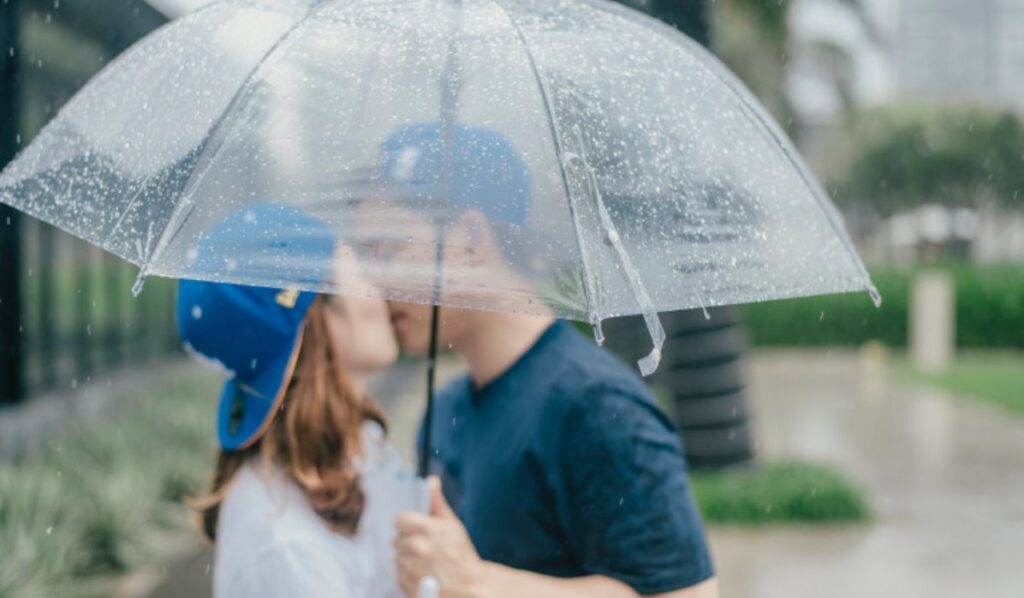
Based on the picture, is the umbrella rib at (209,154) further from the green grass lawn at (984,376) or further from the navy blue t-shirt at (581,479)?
the green grass lawn at (984,376)

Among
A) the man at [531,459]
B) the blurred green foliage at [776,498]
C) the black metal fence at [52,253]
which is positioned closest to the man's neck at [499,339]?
the man at [531,459]

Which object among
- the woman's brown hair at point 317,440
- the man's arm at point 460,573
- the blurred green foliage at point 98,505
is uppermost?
the woman's brown hair at point 317,440

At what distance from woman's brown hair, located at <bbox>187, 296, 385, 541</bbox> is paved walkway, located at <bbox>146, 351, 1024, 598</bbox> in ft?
15.4

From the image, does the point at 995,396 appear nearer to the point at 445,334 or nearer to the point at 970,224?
the point at 445,334

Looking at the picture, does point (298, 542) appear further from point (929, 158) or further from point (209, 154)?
point (929, 158)

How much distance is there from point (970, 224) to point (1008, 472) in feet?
183

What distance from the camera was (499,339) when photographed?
2506 millimetres

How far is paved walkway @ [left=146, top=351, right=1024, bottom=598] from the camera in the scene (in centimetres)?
754

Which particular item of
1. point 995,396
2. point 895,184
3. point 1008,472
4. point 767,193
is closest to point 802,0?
point 1008,472

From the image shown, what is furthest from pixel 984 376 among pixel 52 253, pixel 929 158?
pixel 929 158

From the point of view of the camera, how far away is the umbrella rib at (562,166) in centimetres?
195

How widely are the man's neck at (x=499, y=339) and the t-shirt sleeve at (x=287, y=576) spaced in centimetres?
51

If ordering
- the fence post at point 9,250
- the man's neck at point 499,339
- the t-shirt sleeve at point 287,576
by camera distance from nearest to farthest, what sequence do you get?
the t-shirt sleeve at point 287,576
the man's neck at point 499,339
the fence post at point 9,250

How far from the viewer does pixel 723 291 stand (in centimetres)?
217
